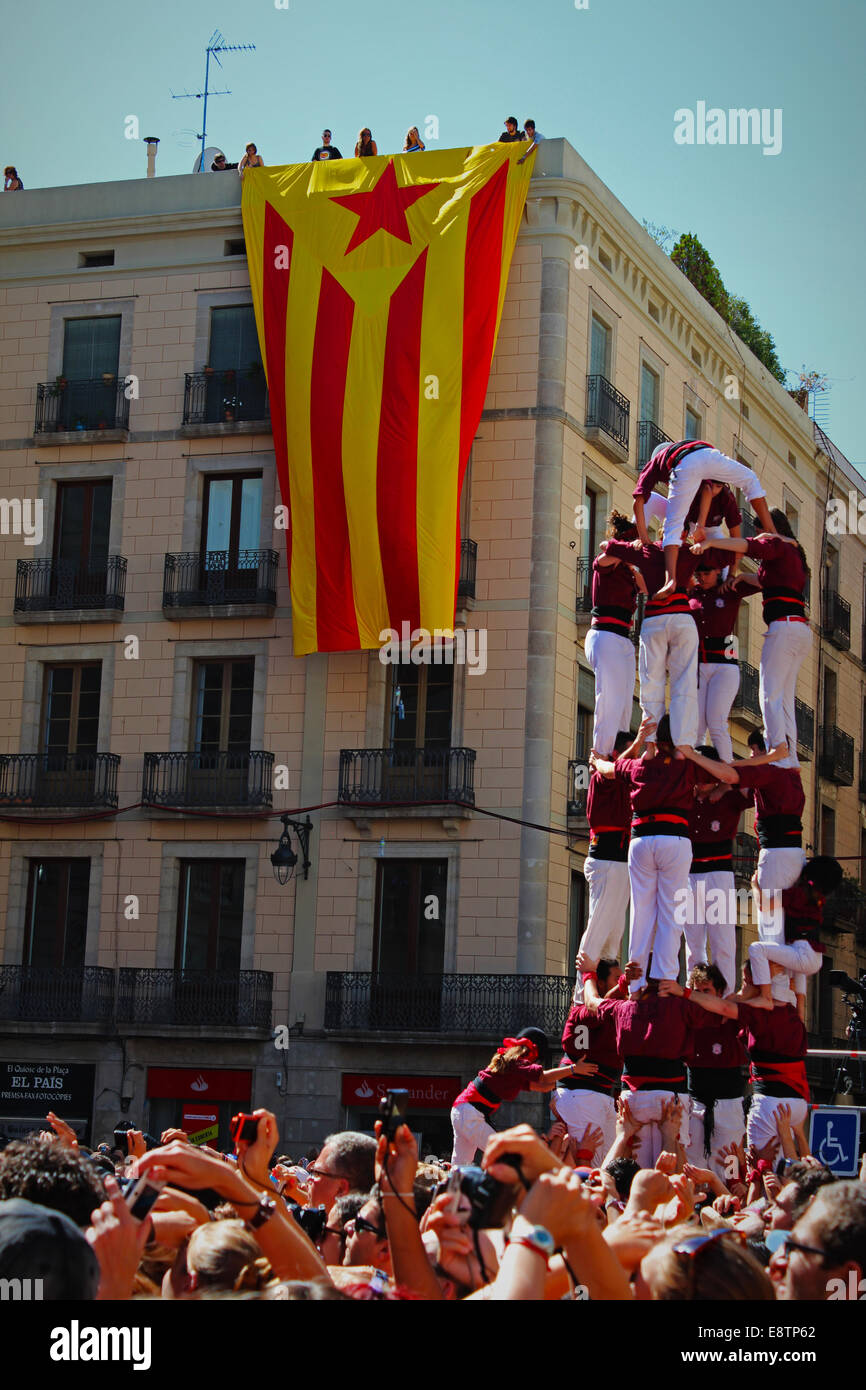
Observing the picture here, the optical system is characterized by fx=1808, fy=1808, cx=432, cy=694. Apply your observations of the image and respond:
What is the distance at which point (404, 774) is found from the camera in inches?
1229

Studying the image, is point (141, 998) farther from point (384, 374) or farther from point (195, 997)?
point (384, 374)

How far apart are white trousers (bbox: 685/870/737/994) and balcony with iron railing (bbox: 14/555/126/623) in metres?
21.1

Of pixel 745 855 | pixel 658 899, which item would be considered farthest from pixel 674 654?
pixel 745 855

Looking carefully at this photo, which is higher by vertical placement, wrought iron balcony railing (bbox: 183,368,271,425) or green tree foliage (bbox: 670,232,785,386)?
green tree foliage (bbox: 670,232,785,386)

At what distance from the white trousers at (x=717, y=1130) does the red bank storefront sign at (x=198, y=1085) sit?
18555mm

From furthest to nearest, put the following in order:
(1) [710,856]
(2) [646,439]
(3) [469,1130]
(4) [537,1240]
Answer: (2) [646,439]
(1) [710,856]
(3) [469,1130]
(4) [537,1240]

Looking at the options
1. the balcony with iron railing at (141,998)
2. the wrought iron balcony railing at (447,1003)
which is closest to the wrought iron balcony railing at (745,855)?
the wrought iron balcony railing at (447,1003)

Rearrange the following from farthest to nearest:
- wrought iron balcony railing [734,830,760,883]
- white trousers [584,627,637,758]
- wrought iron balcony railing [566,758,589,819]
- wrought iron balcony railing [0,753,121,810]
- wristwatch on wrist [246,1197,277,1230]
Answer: wrought iron balcony railing [734,830,760,883] → wrought iron balcony railing [0,753,121,810] → wrought iron balcony railing [566,758,589,819] → white trousers [584,627,637,758] → wristwatch on wrist [246,1197,277,1230]

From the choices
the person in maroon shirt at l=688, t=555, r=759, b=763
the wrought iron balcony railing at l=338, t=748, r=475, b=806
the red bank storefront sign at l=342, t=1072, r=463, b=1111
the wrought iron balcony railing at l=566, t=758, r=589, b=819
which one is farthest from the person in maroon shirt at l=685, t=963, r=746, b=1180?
the wrought iron balcony railing at l=566, t=758, r=589, b=819

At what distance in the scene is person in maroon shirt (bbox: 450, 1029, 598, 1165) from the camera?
11516 mm

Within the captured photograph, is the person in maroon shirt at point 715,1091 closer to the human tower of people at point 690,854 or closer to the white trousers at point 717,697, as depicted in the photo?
the human tower of people at point 690,854

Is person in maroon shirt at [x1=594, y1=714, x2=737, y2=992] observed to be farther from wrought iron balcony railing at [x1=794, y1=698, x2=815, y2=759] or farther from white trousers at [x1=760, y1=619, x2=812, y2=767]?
wrought iron balcony railing at [x1=794, y1=698, x2=815, y2=759]

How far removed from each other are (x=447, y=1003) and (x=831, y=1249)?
83.6ft

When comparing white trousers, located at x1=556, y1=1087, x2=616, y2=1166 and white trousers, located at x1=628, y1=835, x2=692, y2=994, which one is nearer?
white trousers, located at x1=628, y1=835, x2=692, y2=994
